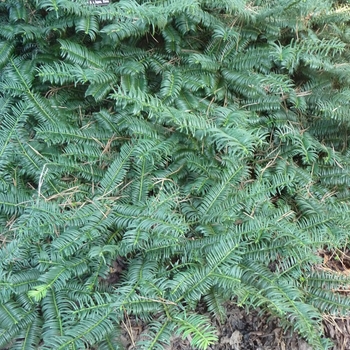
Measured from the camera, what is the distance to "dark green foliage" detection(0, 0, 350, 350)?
156 cm

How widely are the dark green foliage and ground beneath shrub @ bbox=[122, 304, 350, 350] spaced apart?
3.4 inches

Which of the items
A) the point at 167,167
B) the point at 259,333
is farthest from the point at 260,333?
the point at 167,167

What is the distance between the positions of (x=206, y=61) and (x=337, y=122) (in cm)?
83

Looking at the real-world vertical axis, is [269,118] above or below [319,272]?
above

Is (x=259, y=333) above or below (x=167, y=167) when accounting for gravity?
below

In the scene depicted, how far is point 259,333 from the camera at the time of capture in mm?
1796

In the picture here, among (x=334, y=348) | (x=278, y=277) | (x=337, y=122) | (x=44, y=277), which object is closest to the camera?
(x=44, y=277)

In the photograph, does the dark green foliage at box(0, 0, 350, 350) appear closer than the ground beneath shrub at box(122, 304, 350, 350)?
Yes

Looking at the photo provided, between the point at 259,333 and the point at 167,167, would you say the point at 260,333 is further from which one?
the point at 167,167

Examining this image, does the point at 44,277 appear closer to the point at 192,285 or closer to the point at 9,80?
the point at 192,285

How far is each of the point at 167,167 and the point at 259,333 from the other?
3.06ft

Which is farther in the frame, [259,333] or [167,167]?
[167,167]

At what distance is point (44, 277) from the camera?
1.52 m

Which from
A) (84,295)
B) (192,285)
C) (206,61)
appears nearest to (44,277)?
(84,295)
